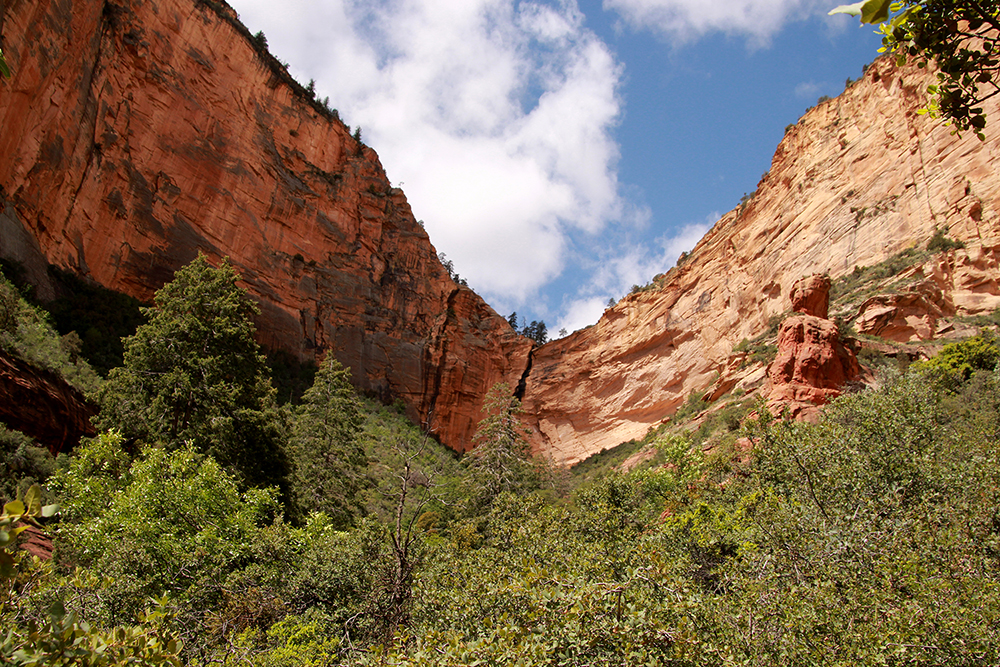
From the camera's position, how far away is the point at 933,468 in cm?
952

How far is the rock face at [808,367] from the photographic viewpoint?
1956cm

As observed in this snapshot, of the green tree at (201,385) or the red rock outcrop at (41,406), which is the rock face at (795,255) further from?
the red rock outcrop at (41,406)

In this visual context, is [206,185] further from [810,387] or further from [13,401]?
[810,387]

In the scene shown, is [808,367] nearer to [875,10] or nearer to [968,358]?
[968,358]

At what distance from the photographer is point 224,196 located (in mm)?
34125

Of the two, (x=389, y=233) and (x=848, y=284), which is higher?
(x=389, y=233)

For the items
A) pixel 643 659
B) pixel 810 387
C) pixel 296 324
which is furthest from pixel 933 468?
pixel 296 324

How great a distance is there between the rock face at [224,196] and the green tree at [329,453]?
12199 millimetres

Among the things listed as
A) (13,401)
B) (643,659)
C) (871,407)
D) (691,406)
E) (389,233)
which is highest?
(389,233)

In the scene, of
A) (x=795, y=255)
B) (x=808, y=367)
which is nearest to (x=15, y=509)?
(x=808, y=367)

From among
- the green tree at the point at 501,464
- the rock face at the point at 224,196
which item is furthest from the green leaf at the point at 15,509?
the rock face at the point at 224,196

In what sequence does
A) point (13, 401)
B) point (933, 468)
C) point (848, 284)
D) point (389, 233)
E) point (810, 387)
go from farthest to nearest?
point (389, 233)
point (848, 284)
point (810, 387)
point (13, 401)
point (933, 468)

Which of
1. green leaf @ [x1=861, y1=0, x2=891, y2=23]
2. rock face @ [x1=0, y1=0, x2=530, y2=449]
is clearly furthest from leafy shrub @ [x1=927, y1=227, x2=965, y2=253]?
rock face @ [x1=0, y1=0, x2=530, y2=449]

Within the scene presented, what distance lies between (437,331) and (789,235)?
26.2 meters
